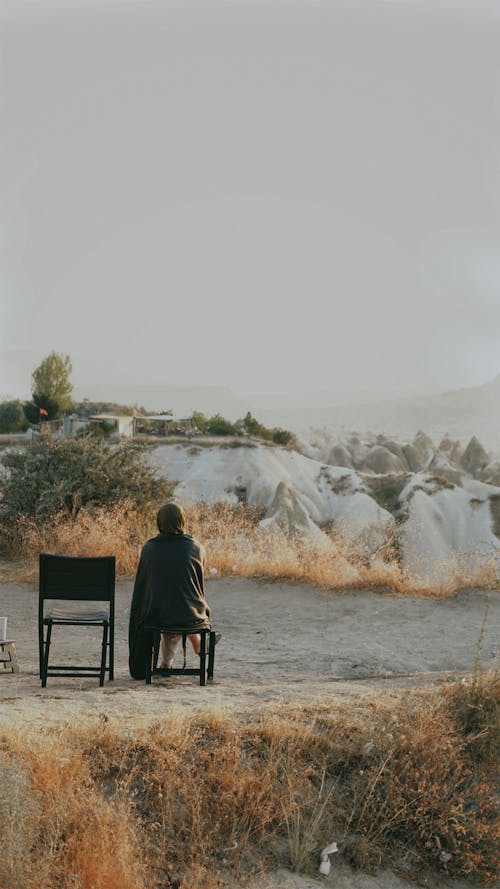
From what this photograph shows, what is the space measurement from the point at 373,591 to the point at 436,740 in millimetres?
4874

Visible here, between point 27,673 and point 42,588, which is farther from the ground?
point 42,588

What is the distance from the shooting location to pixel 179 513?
18.6 feet

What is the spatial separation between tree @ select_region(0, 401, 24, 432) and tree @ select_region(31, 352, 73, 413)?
1.19m

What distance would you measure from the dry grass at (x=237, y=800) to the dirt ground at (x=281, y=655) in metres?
0.15

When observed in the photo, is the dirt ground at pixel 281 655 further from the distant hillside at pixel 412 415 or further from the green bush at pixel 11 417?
the distant hillside at pixel 412 415

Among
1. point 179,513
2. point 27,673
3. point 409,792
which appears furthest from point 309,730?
point 27,673

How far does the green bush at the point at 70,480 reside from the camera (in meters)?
11.0

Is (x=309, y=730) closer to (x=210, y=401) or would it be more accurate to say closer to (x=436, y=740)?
(x=436, y=740)

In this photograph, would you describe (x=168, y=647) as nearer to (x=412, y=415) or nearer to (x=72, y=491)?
(x=72, y=491)

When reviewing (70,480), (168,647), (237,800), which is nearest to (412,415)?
(70,480)

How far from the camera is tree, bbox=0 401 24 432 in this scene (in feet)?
168

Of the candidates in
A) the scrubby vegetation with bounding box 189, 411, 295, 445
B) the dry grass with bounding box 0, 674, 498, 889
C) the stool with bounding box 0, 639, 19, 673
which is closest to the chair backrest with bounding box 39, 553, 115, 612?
the stool with bounding box 0, 639, 19, 673

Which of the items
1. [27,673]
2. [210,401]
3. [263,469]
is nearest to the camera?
[27,673]

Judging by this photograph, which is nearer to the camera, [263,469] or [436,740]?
[436,740]
